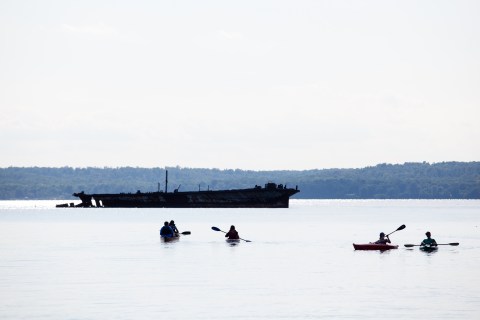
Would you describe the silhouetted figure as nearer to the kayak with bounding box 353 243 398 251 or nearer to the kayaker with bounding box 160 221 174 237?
the kayaker with bounding box 160 221 174 237

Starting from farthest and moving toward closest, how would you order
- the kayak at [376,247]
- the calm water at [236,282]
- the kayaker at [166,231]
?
the kayaker at [166,231] → the kayak at [376,247] → the calm water at [236,282]

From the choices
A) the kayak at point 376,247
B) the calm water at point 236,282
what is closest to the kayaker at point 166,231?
the calm water at point 236,282

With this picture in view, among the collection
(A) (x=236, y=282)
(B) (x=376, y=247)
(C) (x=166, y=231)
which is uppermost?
(C) (x=166, y=231)

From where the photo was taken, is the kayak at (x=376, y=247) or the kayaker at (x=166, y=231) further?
the kayaker at (x=166, y=231)

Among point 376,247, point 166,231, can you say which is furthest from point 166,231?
point 376,247

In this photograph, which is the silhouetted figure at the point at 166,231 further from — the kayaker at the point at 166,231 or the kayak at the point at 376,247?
the kayak at the point at 376,247

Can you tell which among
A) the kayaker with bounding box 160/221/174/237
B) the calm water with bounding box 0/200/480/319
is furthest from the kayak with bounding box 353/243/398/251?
the kayaker with bounding box 160/221/174/237

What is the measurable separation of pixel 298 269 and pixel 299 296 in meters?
15.9

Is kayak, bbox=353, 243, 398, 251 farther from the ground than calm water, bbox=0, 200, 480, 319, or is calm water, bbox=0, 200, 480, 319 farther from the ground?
kayak, bbox=353, 243, 398, 251

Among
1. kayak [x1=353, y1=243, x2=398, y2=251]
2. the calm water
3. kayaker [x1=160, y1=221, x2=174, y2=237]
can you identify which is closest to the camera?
the calm water

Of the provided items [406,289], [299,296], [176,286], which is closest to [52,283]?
[176,286]

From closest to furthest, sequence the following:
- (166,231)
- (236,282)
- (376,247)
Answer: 1. (236,282)
2. (376,247)
3. (166,231)

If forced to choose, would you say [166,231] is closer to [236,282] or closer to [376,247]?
[376,247]

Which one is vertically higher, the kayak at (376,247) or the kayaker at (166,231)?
the kayaker at (166,231)
